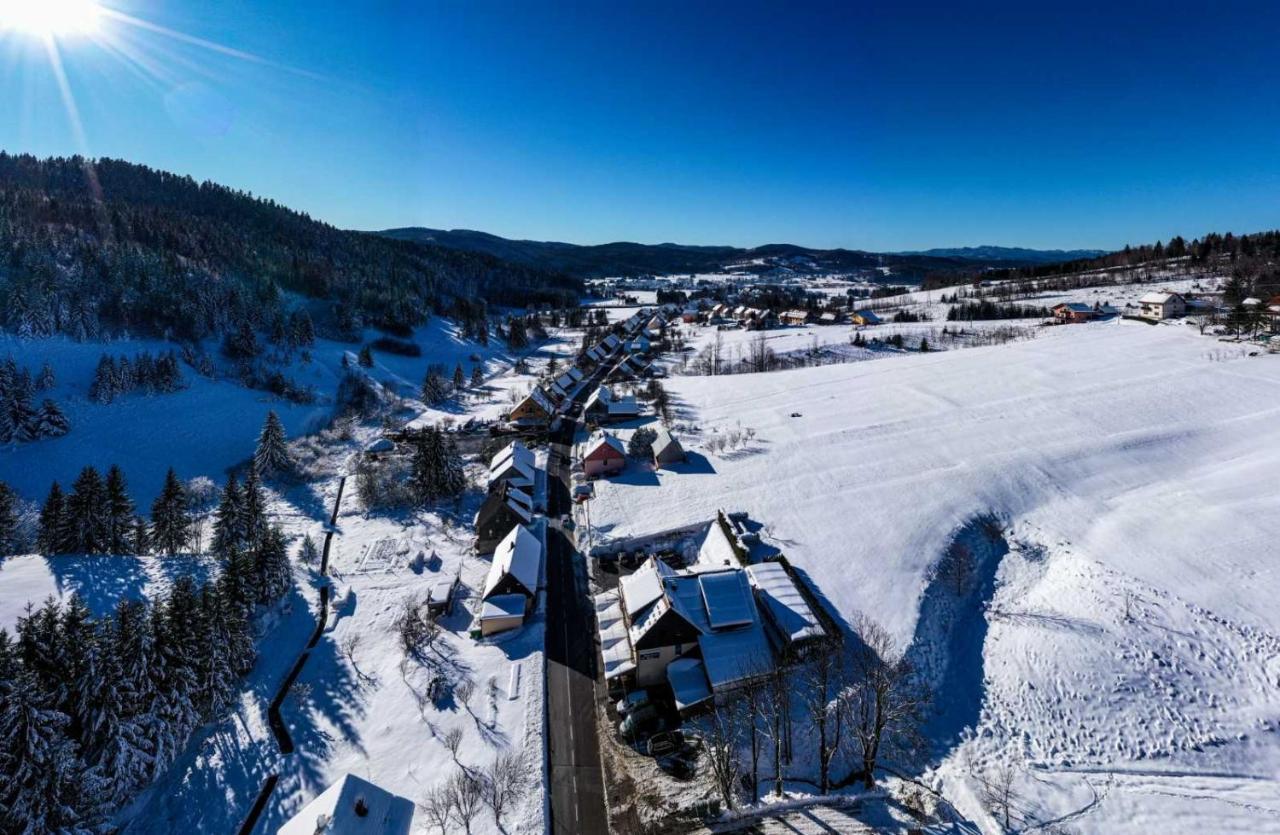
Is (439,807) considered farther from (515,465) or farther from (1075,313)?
(1075,313)

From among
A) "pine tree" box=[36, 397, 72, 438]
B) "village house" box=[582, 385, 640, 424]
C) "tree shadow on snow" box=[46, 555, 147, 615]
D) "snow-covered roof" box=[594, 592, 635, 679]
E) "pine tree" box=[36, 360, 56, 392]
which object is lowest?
"snow-covered roof" box=[594, 592, 635, 679]

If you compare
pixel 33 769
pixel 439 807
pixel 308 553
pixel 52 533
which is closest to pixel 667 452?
pixel 308 553

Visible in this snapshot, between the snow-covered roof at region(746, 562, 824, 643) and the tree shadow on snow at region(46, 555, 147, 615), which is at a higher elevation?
the tree shadow on snow at region(46, 555, 147, 615)

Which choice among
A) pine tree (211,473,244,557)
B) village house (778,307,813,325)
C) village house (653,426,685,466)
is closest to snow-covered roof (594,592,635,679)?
village house (653,426,685,466)

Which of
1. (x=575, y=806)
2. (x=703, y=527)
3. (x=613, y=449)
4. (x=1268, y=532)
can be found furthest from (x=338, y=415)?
(x=1268, y=532)

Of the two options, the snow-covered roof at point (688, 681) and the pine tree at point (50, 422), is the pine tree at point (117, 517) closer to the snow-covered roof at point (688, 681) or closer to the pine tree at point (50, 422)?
the pine tree at point (50, 422)

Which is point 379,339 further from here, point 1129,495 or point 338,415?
point 1129,495

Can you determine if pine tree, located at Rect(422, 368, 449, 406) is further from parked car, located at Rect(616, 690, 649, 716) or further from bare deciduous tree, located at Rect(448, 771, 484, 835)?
bare deciduous tree, located at Rect(448, 771, 484, 835)
